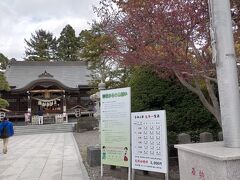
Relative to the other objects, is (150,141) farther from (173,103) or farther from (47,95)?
(47,95)

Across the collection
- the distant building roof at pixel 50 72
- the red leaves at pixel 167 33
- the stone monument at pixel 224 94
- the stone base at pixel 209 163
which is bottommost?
the stone base at pixel 209 163

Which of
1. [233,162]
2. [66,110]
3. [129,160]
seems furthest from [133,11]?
[66,110]

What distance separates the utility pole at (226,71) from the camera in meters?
4.20

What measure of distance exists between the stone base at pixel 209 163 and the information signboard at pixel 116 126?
Answer: 2.08 metres

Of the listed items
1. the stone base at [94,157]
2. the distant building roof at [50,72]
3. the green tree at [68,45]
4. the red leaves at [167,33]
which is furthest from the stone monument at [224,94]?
the green tree at [68,45]

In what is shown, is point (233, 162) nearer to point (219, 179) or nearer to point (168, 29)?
point (219, 179)

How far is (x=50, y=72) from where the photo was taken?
4172 cm

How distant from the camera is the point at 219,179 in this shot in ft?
12.8

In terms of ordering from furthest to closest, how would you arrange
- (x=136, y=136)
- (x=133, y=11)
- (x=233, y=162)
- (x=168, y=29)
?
(x=136, y=136) → (x=133, y=11) → (x=168, y=29) → (x=233, y=162)

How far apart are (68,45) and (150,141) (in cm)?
5558

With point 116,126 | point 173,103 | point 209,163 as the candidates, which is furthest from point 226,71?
point 173,103

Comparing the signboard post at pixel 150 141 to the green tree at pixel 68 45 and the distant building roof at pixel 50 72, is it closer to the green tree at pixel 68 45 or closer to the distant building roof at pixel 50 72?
the distant building roof at pixel 50 72

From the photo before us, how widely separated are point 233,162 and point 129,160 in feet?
11.2

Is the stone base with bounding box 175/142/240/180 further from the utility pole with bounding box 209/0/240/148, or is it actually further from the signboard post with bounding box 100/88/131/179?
the signboard post with bounding box 100/88/131/179
